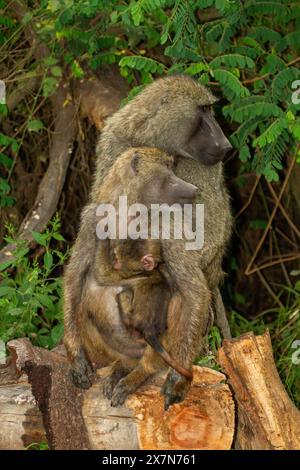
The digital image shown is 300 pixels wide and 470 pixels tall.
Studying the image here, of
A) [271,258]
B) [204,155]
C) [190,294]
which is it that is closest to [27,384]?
[190,294]

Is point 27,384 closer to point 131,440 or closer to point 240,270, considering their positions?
point 131,440

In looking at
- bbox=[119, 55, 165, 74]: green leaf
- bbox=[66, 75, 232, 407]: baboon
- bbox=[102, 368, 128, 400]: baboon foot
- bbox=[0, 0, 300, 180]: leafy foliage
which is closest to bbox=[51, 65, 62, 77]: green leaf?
bbox=[0, 0, 300, 180]: leafy foliage

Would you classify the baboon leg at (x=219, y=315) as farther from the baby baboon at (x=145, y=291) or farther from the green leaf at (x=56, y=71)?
the green leaf at (x=56, y=71)

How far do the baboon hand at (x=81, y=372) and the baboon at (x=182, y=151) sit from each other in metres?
0.01

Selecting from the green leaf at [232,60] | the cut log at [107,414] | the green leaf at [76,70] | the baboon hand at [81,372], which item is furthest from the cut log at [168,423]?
the green leaf at [76,70]

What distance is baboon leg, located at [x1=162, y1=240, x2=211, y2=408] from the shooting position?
3.64m

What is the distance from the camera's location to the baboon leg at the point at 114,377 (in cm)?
362

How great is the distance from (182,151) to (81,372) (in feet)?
3.75

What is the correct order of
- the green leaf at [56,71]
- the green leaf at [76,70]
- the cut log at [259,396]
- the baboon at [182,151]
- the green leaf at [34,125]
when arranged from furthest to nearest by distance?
the green leaf at [34,125] < the green leaf at [56,71] < the green leaf at [76,70] < the baboon at [182,151] < the cut log at [259,396]

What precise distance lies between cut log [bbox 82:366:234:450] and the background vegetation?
3.77 feet

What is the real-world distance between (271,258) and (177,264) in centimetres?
322

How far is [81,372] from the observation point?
3.71m

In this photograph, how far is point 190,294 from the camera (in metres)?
3.66

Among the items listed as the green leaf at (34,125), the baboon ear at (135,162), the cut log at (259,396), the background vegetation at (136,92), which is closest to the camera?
the cut log at (259,396)
